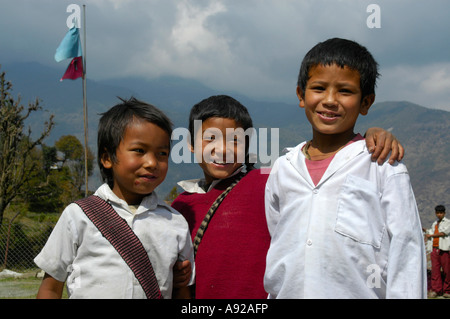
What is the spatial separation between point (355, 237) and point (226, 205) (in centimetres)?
88

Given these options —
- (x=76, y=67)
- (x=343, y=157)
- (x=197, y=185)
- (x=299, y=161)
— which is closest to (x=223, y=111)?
Answer: (x=197, y=185)

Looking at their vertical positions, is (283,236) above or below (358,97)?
below

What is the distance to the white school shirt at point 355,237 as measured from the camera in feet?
6.60

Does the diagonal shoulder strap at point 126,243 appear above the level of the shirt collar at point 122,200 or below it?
below

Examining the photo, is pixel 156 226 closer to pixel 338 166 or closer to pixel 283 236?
pixel 283 236

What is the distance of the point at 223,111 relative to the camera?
2.87m

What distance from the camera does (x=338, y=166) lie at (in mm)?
2232

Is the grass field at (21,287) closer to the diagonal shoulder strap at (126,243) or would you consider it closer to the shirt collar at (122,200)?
the shirt collar at (122,200)

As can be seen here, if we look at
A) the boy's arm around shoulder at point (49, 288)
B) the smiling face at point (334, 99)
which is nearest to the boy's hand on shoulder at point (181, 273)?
the boy's arm around shoulder at point (49, 288)

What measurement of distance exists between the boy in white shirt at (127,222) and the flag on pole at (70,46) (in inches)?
718

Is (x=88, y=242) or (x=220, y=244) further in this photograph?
(x=220, y=244)

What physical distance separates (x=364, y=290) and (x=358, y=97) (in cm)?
93
